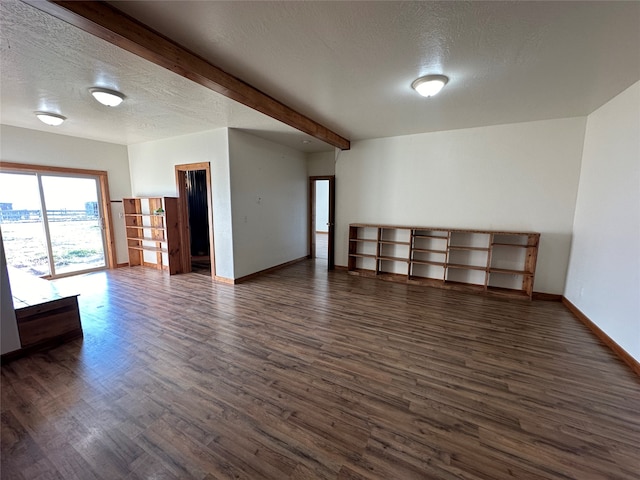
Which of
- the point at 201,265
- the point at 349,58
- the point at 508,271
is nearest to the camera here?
the point at 349,58

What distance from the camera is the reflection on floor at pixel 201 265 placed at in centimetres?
570

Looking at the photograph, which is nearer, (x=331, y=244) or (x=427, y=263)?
(x=427, y=263)

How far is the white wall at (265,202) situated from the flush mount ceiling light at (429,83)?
3.05 m

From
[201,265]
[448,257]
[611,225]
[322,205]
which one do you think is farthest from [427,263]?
[322,205]

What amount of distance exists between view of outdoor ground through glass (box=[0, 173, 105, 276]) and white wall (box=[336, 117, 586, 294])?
17.6ft

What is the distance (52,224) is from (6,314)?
391cm

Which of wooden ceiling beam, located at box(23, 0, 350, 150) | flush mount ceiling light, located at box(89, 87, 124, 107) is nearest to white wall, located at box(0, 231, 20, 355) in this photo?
wooden ceiling beam, located at box(23, 0, 350, 150)

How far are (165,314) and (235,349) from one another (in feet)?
4.73

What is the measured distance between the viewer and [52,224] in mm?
4934

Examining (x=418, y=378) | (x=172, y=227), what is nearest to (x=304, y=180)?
(x=172, y=227)

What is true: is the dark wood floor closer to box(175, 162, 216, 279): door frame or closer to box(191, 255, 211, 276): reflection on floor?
box(175, 162, 216, 279): door frame

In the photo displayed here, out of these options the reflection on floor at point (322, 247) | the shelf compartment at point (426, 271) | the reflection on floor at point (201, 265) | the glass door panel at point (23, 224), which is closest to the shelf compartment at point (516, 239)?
the shelf compartment at point (426, 271)

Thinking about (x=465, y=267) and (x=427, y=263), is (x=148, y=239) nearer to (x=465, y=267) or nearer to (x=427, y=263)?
(x=427, y=263)

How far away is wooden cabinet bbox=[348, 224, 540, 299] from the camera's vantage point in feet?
14.0
